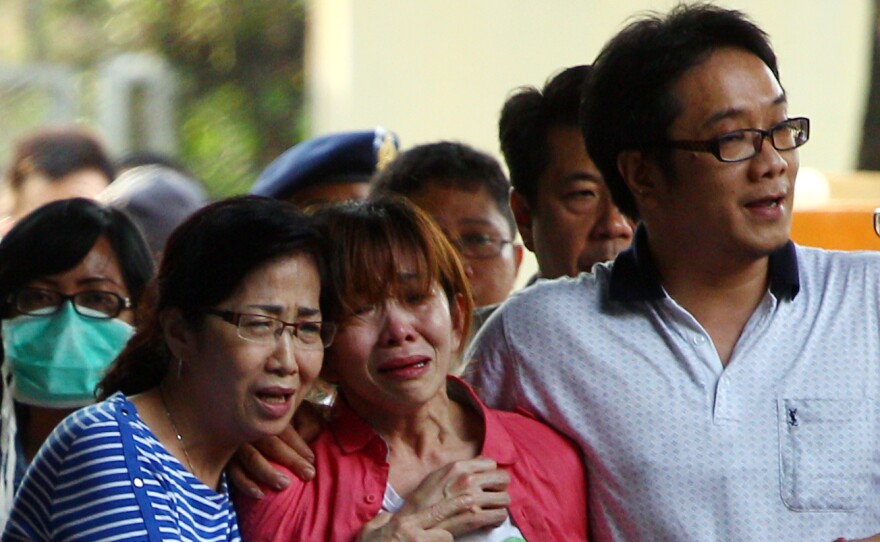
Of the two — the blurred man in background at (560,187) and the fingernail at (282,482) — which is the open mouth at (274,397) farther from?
the blurred man in background at (560,187)

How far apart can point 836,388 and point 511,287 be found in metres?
1.26

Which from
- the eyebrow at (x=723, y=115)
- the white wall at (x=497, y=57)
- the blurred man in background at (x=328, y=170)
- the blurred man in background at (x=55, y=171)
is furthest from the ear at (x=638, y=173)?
the white wall at (x=497, y=57)

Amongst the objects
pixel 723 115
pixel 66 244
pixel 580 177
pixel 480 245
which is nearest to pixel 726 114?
pixel 723 115

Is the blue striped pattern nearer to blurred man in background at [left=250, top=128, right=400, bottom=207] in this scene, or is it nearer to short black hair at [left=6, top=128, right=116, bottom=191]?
blurred man in background at [left=250, top=128, right=400, bottom=207]

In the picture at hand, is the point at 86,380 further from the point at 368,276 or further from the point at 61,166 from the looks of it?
the point at 61,166

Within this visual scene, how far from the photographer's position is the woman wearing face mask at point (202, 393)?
2256mm

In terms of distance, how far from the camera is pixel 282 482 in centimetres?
239

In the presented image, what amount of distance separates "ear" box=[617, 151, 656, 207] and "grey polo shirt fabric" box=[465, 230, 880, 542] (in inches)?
3.7

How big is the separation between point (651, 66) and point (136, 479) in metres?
1.07

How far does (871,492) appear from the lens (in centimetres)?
246

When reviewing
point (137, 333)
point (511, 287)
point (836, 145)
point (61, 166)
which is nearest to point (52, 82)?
point (61, 166)

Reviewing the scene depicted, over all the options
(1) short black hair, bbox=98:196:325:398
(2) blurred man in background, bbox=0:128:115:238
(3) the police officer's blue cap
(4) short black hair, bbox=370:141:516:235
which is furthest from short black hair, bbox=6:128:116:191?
(1) short black hair, bbox=98:196:325:398

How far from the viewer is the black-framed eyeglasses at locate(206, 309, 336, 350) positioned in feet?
7.72

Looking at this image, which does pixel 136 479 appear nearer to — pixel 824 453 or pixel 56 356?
pixel 56 356
